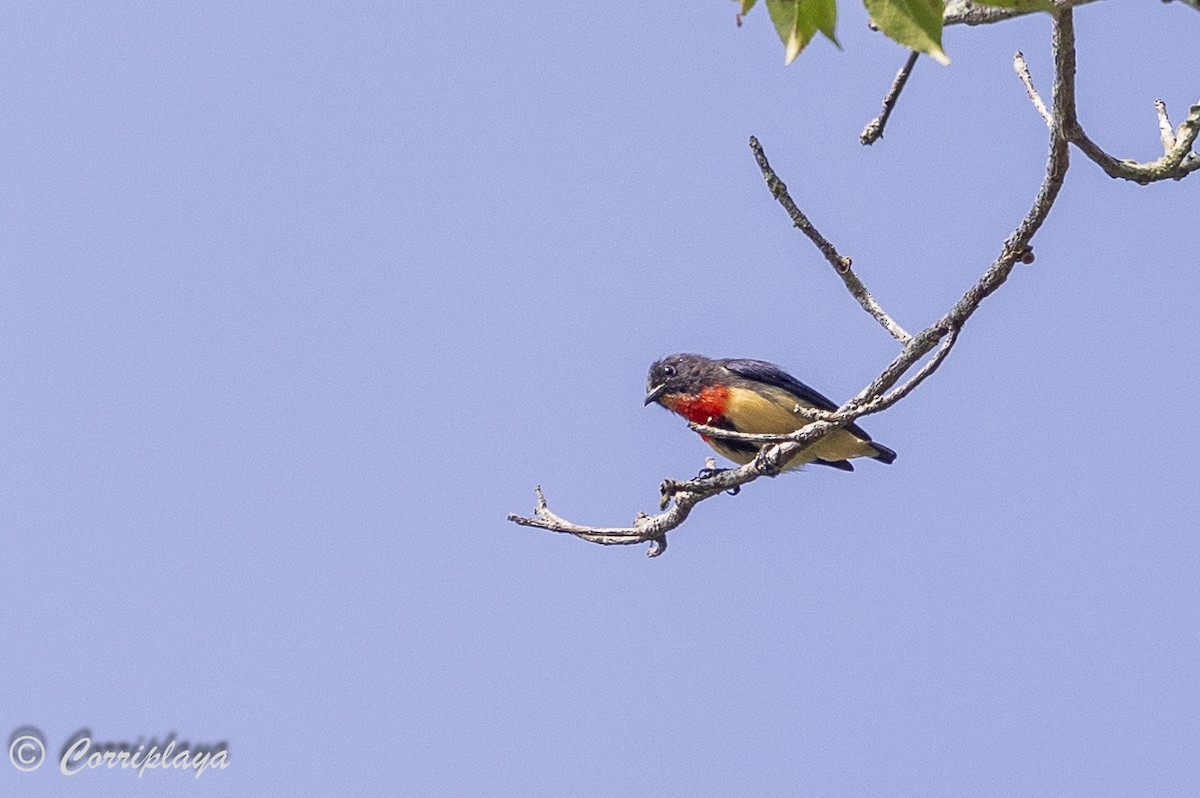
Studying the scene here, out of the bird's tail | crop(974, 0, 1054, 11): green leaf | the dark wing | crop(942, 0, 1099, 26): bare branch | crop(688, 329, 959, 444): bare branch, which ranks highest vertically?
crop(942, 0, 1099, 26): bare branch

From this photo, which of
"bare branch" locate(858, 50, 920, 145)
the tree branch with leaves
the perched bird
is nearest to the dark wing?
the perched bird

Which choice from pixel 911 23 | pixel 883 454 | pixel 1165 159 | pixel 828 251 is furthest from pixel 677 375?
pixel 911 23

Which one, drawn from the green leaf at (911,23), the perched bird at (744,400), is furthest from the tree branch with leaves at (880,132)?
the perched bird at (744,400)

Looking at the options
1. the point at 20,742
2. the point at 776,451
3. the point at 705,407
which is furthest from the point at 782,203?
the point at 20,742

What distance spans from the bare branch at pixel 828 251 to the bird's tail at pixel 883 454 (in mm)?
4959

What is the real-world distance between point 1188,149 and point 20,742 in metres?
8.34

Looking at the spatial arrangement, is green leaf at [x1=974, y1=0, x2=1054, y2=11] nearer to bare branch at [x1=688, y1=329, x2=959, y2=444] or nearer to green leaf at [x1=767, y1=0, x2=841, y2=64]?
green leaf at [x1=767, y1=0, x2=841, y2=64]

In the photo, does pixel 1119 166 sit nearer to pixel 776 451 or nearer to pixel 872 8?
pixel 872 8

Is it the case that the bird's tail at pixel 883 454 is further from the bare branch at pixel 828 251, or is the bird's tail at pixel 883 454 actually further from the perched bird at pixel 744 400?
the bare branch at pixel 828 251

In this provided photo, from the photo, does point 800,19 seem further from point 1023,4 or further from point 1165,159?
point 1165,159

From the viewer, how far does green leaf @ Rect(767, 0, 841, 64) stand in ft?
8.12

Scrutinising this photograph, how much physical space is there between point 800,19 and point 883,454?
792cm

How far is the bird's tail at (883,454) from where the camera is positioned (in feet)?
32.7

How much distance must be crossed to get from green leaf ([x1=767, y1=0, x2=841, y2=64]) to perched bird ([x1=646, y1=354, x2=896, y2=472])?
6.45 meters
